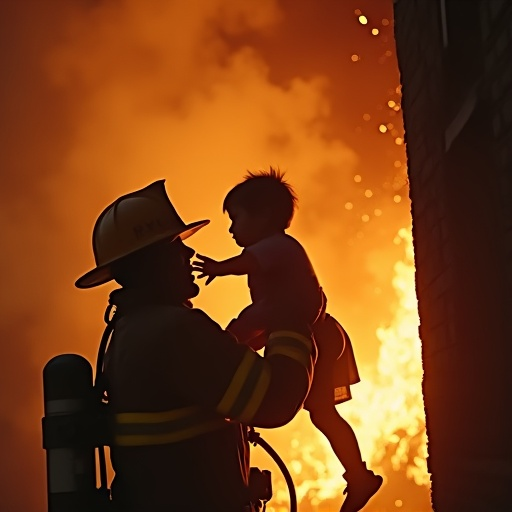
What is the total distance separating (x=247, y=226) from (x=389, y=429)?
6.29m

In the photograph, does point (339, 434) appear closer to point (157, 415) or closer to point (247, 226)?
point (247, 226)

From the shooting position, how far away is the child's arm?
3543mm

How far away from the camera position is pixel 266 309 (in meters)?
3.77

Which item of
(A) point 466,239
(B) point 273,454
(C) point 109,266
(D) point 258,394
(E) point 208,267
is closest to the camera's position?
(D) point 258,394

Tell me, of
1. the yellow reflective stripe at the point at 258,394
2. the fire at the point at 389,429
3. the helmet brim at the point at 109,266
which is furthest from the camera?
the fire at the point at 389,429

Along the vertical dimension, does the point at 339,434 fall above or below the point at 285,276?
below

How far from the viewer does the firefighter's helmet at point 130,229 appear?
9.07 ft

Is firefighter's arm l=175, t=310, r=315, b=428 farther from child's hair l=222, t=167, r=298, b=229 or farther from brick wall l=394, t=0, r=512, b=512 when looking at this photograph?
child's hair l=222, t=167, r=298, b=229

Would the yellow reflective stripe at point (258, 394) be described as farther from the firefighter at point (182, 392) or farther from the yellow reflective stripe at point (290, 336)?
the yellow reflective stripe at point (290, 336)

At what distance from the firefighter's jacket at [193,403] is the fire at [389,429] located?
721 cm

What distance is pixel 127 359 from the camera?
2688 mm

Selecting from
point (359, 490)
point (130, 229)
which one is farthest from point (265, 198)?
point (130, 229)

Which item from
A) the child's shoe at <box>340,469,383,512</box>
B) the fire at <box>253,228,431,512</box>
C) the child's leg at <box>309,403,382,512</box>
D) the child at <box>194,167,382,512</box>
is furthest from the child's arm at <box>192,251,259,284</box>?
the fire at <box>253,228,431,512</box>

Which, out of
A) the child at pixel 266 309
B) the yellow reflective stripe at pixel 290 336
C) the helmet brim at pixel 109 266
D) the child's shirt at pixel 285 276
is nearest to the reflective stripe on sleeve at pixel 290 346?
the yellow reflective stripe at pixel 290 336
